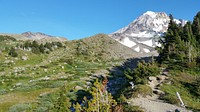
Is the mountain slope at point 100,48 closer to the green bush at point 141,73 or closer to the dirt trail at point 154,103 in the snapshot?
the green bush at point 141,73

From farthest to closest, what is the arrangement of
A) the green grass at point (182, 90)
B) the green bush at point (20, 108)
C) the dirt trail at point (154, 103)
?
the green bush at point (20, 108), the green grass at point (182, 90), the dirt trail at point (154, 103)

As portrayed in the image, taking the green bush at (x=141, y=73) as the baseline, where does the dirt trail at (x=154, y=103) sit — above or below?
below

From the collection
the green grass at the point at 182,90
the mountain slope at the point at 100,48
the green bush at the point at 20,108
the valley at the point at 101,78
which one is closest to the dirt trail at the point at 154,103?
the valley at the point at 101,78

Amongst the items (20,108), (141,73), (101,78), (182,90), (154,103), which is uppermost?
(141,73)

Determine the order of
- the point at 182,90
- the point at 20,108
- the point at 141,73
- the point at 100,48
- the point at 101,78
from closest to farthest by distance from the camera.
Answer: the point at 182,90 → the point at 20,108 → the point at 141,73 → the point at 101,78 → the point at 100,48

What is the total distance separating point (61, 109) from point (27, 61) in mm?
64105

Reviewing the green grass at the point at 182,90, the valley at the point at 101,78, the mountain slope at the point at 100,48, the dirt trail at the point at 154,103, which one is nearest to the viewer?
the dirt trail at the point at 154,103

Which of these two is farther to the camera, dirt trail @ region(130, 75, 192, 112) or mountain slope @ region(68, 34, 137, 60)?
mountain slope @ region(68, 34, 137, 60)

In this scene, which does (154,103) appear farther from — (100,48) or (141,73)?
(100,48)

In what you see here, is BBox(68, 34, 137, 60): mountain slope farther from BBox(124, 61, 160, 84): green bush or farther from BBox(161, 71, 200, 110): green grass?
BBox(161, 71, 200, 110): green grass

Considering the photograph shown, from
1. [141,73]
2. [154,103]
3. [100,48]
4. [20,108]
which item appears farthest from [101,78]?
[100,48]

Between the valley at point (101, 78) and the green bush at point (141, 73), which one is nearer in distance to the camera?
the valley at point (101, 78)

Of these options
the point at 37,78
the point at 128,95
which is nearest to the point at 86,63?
the point at 37,78

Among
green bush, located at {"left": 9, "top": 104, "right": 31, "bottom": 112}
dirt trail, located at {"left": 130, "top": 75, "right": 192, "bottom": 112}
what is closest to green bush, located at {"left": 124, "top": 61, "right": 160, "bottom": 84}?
dirt trail, located at {"left": 130, "top": 75, "right": 192, "bottom": 112}
